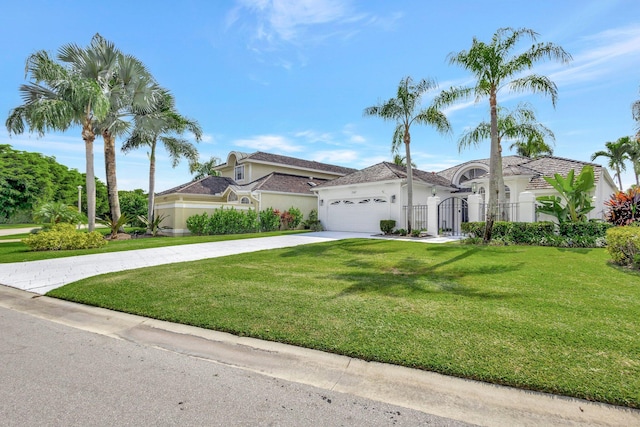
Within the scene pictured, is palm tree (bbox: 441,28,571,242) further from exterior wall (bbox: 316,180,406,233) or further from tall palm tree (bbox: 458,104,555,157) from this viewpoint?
exterior wall (bbox: 316,180,406,233)

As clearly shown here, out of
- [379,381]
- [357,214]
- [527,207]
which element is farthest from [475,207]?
[379,381]

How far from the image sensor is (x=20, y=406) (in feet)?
8.51

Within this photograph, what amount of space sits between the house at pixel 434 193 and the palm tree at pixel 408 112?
85.9 inches

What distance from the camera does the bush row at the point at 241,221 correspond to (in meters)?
19.1

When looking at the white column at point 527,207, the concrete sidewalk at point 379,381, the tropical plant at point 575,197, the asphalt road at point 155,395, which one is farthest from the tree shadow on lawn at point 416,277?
the white column at point 527,207

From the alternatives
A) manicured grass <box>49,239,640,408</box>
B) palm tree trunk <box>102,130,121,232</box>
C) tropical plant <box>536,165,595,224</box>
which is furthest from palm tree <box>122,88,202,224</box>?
tropical plant <box>536,165,595,224</box>

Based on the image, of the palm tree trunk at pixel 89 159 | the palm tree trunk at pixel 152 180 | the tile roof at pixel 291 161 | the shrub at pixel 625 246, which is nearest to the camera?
the shrub at pixel 625 246

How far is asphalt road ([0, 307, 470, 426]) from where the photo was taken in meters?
2.39

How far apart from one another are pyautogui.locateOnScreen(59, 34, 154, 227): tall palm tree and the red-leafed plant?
2286 centimetres

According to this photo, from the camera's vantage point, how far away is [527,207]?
46.4 feet

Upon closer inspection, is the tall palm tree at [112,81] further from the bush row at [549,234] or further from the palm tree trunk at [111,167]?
the bush row at [549,234]

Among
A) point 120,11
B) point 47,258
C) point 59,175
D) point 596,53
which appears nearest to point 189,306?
point 47,258

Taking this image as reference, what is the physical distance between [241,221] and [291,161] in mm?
10881

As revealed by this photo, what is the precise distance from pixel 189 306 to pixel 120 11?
10.3 metres
